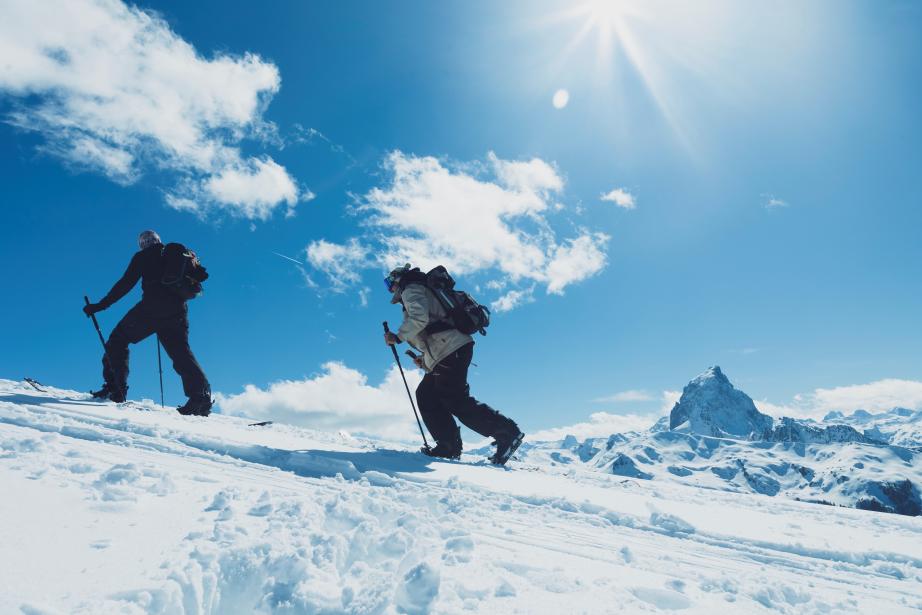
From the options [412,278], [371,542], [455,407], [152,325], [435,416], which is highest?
[412,278]

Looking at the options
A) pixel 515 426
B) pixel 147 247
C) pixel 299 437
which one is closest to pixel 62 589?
pixel 299 437

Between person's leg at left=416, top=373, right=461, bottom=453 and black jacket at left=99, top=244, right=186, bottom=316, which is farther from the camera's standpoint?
black jacket at left=99, top=244, right=186, bottom=316

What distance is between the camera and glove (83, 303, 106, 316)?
8.48 meters

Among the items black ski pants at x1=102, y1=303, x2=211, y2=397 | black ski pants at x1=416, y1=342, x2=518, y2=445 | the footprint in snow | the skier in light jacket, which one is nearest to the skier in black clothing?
black ski pants at x1=102, y1=303, x2=211, y2=397

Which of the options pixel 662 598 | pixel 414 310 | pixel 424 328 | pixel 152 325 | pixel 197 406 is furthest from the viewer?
pixel 152 325

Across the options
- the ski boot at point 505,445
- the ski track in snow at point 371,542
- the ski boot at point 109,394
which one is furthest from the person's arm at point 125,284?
the ski boot at point 505,445

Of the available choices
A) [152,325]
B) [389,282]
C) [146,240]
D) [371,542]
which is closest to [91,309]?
[152,325]

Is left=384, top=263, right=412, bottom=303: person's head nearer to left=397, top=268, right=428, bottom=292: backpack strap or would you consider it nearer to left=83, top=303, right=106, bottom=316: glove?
left=397, top=268, right=428, bottom=292: backpack strap

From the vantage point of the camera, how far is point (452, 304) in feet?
23.5

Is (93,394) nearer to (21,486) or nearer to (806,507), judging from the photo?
(21,486)

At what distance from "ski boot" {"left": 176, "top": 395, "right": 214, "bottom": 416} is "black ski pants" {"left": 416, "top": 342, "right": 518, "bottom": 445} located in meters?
3.84

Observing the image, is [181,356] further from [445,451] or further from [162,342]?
[445,451]

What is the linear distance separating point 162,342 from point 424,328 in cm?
473

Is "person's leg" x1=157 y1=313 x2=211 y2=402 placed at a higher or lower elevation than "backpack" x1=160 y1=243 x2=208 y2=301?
lower
